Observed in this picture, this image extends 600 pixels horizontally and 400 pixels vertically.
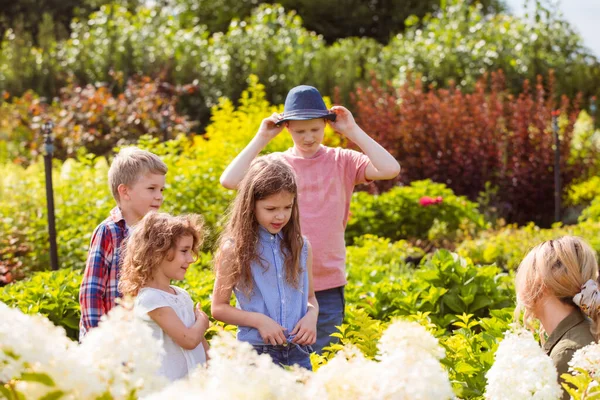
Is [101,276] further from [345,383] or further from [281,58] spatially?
[281,58]

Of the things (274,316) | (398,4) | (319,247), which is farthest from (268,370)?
(398,4)

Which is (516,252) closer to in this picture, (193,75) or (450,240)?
(450,240)

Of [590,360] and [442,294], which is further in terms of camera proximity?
[442,294]

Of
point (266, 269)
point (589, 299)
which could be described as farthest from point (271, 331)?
point (589, 299)

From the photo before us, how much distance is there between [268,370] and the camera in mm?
1172

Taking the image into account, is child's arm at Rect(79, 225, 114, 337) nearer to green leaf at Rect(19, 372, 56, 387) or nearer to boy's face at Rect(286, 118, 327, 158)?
boy's face at Rect(286, 118, 327, 158)

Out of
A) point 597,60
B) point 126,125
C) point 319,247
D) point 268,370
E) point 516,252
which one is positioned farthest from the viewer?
point 597,60

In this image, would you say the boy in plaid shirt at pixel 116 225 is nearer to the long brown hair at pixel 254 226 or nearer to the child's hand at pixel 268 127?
the long brown hair at pixel 254 226

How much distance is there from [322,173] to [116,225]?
96 centimetres

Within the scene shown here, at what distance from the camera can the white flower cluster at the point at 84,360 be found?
115 centimetres

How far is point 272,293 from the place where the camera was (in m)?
2.67

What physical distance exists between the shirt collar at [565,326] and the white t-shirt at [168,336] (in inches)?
45.7

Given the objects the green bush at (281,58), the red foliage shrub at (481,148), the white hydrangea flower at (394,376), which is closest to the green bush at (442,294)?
the white hydrangea flower at (394,376)

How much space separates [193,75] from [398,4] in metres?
11.2
